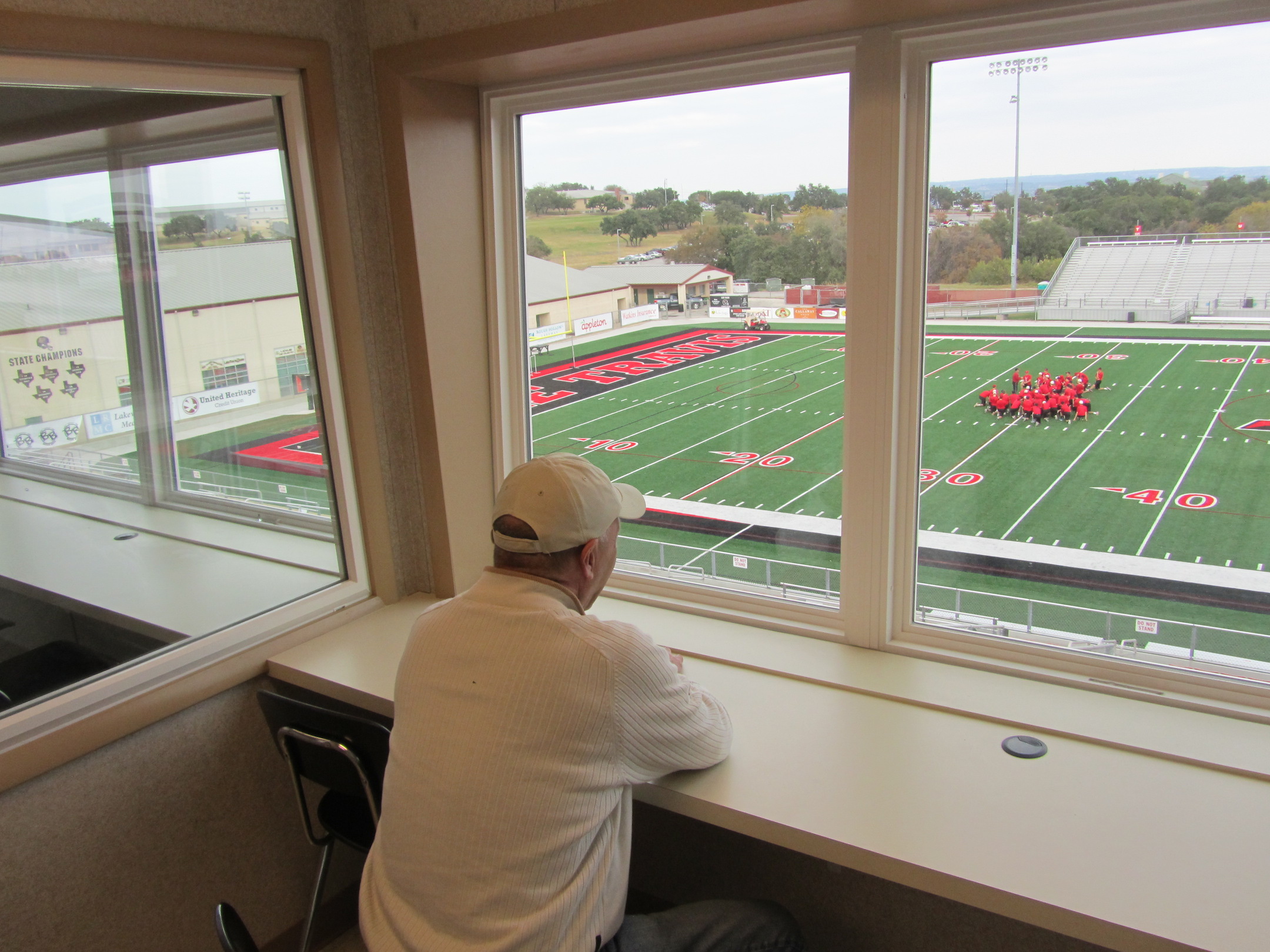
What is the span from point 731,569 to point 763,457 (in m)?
0.31

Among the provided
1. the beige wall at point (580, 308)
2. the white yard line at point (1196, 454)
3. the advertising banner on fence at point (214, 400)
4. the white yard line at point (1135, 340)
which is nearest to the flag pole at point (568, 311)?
the beige wall at point (580, 308)

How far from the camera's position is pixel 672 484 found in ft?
7.54

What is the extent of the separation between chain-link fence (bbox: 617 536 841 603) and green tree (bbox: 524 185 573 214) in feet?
3.04

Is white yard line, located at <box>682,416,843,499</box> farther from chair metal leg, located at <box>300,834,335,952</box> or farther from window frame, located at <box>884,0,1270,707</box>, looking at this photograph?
chair metal leg, located at <box>300,834,335,952</box>

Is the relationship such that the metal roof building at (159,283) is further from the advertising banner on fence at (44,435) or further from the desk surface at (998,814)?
the desk surface at (998,814)

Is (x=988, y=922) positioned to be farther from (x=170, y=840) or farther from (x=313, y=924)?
(x=170, y=840)

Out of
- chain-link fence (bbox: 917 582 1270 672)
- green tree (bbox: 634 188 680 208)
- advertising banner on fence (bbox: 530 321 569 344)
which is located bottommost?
chain-link fence (bbox: 917 582 1270 672)

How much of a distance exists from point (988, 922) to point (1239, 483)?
3.26ft

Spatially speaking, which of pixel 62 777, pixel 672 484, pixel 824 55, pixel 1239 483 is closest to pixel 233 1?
pixel 824 55

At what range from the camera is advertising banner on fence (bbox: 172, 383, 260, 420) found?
2092 mm

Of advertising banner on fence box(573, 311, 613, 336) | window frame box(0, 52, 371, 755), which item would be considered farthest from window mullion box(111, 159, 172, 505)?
advertising banner on fence box(573, 311, 613, 336)

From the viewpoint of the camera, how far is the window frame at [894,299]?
5.36ft

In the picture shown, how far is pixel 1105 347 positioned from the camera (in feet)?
5.71

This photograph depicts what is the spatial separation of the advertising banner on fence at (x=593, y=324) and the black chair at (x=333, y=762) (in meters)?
1.20
